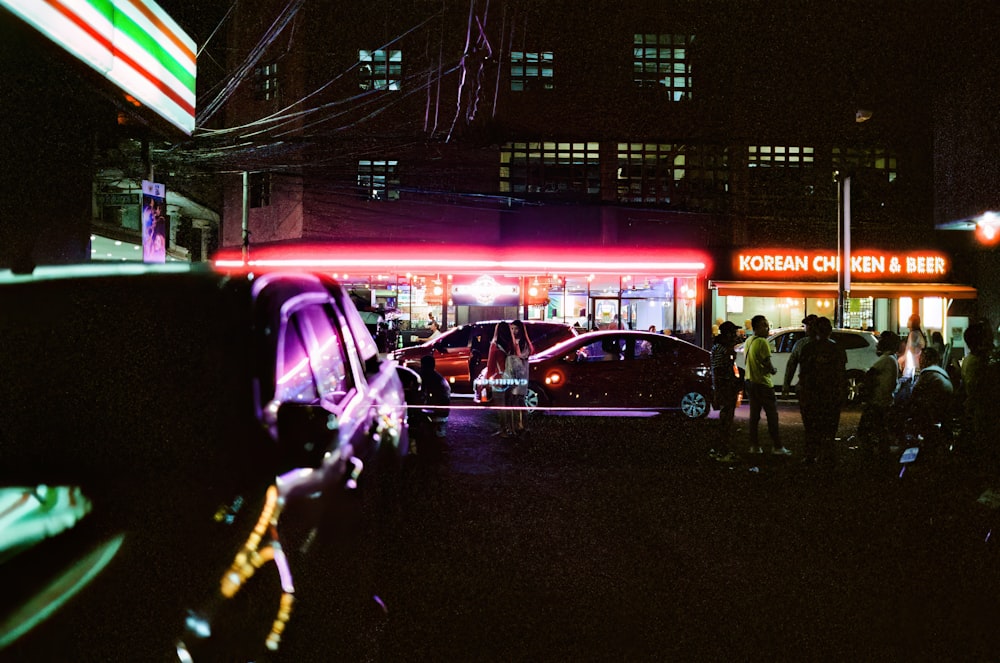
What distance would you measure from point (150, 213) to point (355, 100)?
1696 cm

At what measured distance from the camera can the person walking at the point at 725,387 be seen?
30.8ft

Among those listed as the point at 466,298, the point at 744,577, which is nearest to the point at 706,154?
the point at 466,298

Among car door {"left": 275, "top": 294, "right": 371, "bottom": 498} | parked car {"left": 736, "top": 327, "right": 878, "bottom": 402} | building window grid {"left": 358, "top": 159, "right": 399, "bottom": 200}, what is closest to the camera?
car door {"left": 275, "top": 294, "right": 371, "bottom": 498}

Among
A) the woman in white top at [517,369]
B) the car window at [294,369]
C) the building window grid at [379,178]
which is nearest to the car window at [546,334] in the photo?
the woman in white top at [517,369]

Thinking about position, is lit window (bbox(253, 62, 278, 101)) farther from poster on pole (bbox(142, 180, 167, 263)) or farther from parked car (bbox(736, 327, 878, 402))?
parked car (bbox(736, 327, 878, 402))

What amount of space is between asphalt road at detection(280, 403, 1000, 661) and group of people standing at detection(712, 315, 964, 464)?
506 millimetres

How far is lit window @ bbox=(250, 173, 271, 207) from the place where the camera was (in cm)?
2541

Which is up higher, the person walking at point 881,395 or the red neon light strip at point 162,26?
the red neon light strip at point 162,26

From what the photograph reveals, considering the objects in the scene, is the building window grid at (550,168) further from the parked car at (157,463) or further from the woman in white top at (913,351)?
the parked car at (157,463)

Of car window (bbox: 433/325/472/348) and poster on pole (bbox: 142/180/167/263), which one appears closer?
poster on pole (bbox: 142/180/167/263)

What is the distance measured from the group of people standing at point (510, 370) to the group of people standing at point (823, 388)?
289 cm

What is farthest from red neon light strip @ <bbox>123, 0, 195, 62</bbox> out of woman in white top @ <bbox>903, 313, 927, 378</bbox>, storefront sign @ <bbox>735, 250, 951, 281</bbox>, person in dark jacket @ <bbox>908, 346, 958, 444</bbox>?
storefront sign @ <bbox>735, 250, 951, 281</bbox>

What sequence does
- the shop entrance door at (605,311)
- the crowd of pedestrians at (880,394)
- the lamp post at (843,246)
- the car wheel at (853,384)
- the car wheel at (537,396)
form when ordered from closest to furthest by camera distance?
the crowd of pedestrians at (880,394), the car wheel at (537,396), the car wheel at (853,384), the lamp post at (843,246), the shop entrance door at (605,311)

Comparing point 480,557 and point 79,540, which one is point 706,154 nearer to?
point 480,557
